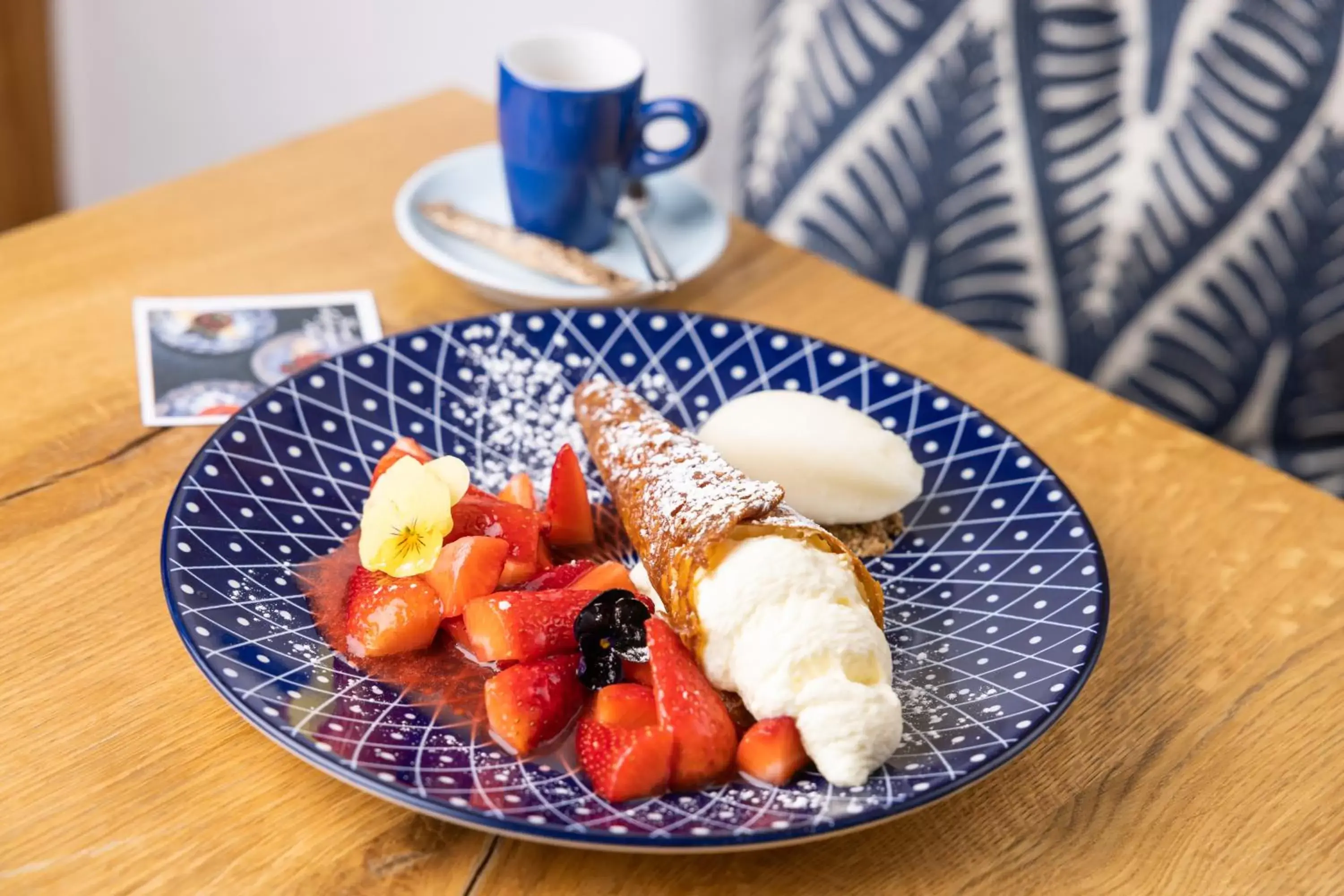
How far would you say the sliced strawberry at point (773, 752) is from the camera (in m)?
0.71

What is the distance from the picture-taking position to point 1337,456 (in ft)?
5.28

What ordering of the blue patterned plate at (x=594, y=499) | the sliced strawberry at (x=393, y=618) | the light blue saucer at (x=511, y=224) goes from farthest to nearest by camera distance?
the light blue saucer at (x=511, y=224) < the sliced strawberry at (x=393, y=618) < the blue patterned plate at (x=594, y=499)

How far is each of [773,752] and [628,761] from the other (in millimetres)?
84

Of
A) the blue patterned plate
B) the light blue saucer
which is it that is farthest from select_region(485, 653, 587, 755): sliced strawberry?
the light blue saucer

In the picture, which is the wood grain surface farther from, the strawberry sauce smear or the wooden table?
the strawberry sauce smear

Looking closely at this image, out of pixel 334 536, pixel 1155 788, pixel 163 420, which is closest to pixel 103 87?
pixel 163 420

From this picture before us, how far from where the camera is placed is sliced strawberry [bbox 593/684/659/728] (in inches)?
28.7

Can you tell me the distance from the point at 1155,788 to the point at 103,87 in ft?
9.55

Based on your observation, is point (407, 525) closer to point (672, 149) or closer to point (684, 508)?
point (684, 508)

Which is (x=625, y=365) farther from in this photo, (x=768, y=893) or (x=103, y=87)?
(x=103, y=87)

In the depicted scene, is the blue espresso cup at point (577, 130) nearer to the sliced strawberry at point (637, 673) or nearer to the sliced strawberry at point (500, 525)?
the sliced strawberry at point (500, 525)

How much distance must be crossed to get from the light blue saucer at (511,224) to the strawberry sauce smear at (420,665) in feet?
1.43

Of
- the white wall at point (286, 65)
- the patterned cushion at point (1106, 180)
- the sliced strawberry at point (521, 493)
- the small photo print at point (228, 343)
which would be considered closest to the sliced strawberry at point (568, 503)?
the sliced strawberry at point (521, 493)

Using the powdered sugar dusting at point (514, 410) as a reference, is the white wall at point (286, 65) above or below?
below
